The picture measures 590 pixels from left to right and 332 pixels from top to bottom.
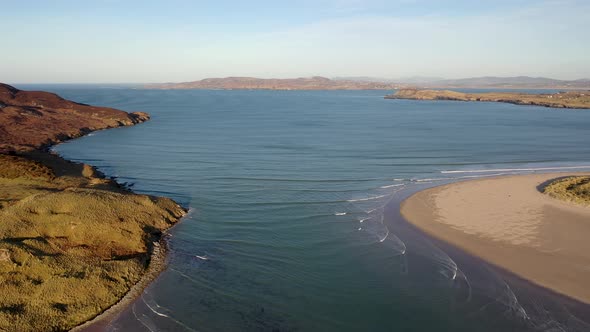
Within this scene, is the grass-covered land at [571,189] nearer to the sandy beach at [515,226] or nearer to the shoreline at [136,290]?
the sandy beach at [515,226]

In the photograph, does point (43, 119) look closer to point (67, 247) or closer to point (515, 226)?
point (67, 247)

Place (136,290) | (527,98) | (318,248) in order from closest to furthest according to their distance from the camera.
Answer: (136,290), (318,248), (527,98)

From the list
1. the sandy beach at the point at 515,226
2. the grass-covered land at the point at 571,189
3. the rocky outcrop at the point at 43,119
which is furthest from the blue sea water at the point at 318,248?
the rocky outcrop at the point at 43,119

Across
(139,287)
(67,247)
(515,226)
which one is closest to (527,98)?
(515,226)

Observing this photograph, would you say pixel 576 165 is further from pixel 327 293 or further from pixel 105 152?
pixel 105 152

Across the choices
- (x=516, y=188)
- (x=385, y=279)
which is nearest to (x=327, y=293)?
(x=385, y=279)

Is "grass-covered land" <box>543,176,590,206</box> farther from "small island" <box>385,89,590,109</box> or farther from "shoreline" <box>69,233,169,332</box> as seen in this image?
"small island" <box>385,89,590,109</box>
